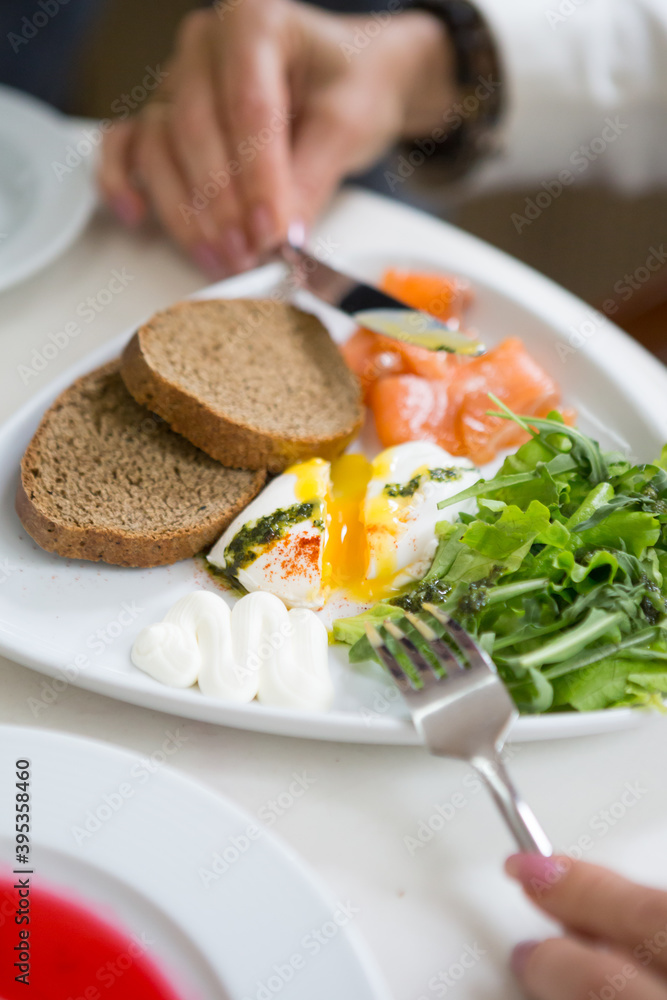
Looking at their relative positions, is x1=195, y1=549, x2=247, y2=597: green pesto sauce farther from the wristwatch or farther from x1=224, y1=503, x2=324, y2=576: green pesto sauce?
the wristwatch

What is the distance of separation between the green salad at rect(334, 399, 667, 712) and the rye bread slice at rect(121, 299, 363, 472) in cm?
42

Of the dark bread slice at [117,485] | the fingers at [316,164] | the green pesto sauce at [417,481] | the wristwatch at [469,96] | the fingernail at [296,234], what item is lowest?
the dark bread slice at [117,485]

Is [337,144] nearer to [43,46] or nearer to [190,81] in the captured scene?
[190,81]

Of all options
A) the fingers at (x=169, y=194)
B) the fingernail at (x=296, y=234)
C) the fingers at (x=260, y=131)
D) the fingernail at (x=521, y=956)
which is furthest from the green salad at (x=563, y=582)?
the fingers at (x=169, y=194)

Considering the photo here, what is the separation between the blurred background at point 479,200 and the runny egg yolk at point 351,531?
1.93 m

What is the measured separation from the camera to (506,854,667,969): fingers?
102cm

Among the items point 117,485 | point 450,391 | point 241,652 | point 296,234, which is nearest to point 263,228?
point 296,234

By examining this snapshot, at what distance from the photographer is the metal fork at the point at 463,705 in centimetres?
119

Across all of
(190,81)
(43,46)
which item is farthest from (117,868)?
(43,46)

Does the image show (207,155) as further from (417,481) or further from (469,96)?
(417,481)

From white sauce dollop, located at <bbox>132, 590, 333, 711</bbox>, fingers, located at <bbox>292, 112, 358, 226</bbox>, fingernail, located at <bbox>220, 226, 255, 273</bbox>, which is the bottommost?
white sauce dollop, located at <bbox>132, 590, 333, 711</bbox>

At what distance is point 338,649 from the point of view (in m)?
1.50

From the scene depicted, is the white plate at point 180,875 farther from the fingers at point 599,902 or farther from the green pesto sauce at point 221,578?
the green pesto sauce at point 221,578

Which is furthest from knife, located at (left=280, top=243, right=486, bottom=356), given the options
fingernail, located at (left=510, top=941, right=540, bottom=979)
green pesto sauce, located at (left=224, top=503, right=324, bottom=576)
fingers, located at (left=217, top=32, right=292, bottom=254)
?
fingernail, located at (left=510, top=941, right=540, bottom=979)
